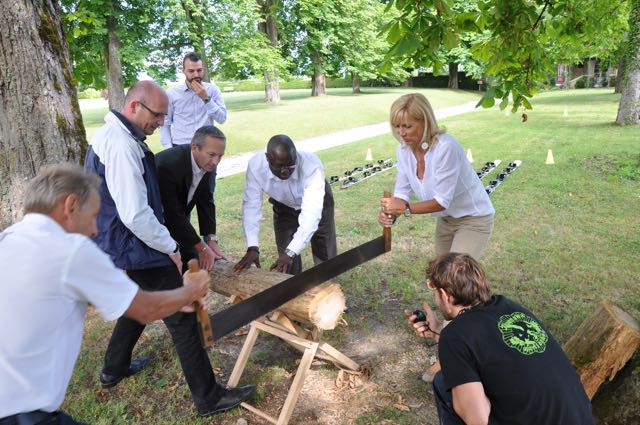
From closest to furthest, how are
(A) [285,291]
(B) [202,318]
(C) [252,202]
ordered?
1. (B) [202,318]
2. (A) [285,291]
3. (C) [252,202]

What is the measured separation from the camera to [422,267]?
5.83 m

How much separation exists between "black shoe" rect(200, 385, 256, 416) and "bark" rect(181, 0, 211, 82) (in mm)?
18788

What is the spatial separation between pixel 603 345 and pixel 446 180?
56.7 inches

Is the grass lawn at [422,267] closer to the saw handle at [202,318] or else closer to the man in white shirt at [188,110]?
the saw handle at [202,318]

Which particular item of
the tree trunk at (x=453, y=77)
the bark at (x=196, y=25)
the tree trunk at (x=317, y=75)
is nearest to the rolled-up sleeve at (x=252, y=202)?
the bark at (x=196, y=25)

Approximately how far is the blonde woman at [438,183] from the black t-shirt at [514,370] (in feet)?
4.48

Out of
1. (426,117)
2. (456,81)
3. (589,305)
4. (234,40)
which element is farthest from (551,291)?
(456,81)

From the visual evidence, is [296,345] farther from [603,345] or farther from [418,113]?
[603,345]

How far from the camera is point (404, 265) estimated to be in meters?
5.91

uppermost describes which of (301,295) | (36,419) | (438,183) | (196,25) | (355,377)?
(196,25)

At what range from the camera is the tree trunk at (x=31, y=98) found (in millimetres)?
3693

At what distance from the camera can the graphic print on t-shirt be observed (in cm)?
205

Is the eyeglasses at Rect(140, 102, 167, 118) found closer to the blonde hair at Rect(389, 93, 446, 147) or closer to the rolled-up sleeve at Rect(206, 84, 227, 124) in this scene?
the blonde hair at Rect(389, 93, 446, 147)

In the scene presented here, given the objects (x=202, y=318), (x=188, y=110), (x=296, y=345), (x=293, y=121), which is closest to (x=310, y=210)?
(x=296, y=345)
